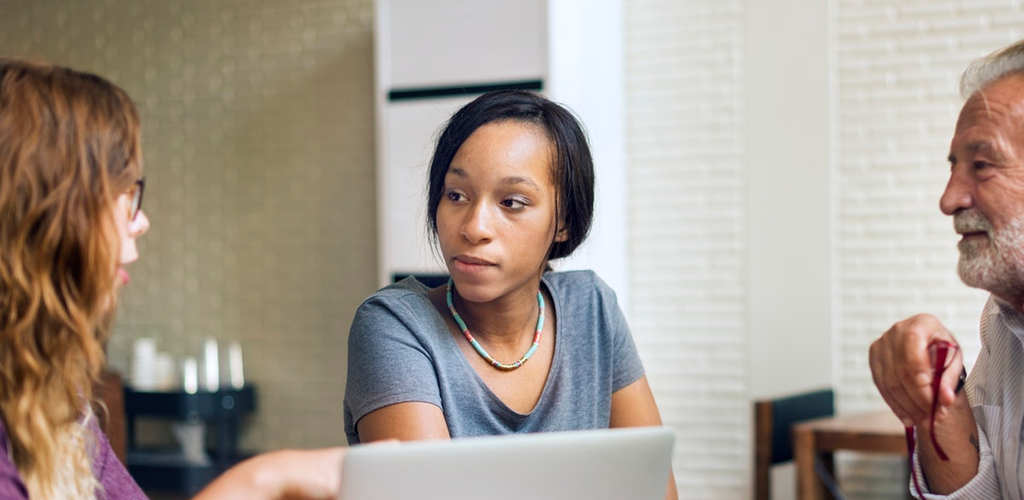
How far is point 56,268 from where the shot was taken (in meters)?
1.10

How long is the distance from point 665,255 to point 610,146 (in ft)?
1.62

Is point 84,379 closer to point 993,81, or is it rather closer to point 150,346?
point 993,81

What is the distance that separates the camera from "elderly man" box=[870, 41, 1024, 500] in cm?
150

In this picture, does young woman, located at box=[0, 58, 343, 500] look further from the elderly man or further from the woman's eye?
the elderly man

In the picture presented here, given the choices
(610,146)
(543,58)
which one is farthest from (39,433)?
(610,146)

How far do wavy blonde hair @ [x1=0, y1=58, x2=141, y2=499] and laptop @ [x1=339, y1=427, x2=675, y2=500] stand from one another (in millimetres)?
393

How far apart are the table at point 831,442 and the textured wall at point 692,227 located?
836 mm

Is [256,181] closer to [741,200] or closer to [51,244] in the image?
[741,200]

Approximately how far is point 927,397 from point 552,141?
0.66 metres

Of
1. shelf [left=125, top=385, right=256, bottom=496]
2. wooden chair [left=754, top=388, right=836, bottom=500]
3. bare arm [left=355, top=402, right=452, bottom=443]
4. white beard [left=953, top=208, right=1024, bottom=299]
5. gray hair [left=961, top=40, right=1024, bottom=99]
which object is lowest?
shelf [left=125, top=385, right=256, bottom=496]

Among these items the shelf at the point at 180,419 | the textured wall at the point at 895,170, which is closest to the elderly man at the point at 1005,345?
the textured wall at the point at 895,170

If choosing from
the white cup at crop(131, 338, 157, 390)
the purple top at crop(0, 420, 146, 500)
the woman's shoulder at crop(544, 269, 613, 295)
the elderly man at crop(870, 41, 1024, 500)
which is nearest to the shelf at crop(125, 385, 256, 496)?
the white cup at crop(131, 338, 157, 390)

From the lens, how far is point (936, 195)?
3840mm

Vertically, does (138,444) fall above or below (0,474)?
below
